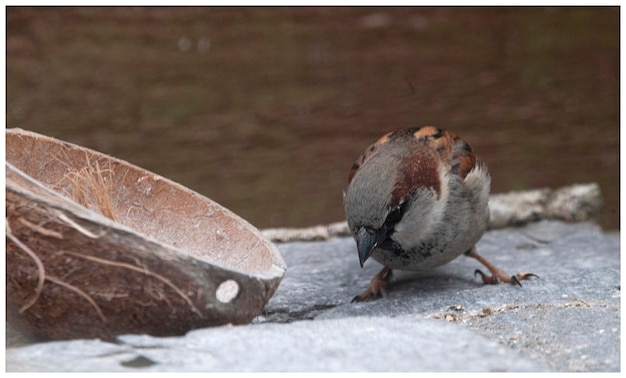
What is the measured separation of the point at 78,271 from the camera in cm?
230

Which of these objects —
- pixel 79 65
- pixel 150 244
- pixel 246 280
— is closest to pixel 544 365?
pixel 246 280

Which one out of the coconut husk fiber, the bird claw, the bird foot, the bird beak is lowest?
the bird foot

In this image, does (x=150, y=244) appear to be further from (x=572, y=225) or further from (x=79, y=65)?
(x=572, y=225)

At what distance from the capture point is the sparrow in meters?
3.20

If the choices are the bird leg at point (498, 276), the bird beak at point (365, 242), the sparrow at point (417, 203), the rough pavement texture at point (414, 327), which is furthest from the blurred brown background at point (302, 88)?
the bird beak at point (365, 242)

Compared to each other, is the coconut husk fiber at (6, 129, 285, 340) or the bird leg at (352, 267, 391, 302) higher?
the coconut husk fiber at (6, 129, 285, 340)

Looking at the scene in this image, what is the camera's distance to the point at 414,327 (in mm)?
2398

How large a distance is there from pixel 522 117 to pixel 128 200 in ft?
7.49

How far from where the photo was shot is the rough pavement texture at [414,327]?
2148 mm

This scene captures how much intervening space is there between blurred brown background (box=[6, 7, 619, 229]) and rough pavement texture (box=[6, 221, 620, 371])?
0.60 metres

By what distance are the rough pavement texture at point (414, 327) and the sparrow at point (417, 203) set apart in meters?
0.14

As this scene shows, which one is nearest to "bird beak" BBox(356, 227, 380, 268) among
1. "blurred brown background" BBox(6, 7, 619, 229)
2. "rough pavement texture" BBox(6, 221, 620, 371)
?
"rough pavement texture" BBox(6, 221, 620, 371)

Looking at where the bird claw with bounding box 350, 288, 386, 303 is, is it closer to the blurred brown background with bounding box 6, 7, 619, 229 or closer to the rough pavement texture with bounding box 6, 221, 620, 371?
the rough pavement texture with bounding box 6, 221, 620, 371

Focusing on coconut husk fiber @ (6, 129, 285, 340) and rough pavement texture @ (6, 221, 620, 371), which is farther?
coconut husk fiber @ (6, 129, 285, 340)
